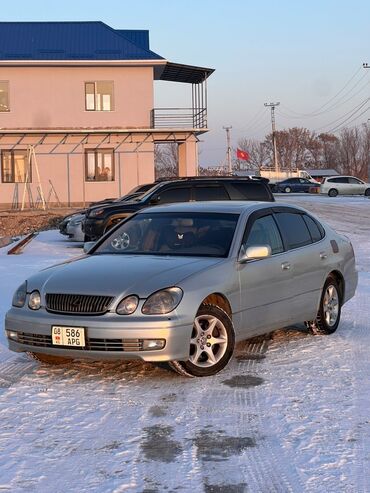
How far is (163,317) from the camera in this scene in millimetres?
6098

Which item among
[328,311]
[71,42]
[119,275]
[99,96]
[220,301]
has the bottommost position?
[328,311]

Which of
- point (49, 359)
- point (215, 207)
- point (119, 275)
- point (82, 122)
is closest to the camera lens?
point (119, 275)

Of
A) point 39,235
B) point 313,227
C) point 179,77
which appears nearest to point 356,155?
point 179,77

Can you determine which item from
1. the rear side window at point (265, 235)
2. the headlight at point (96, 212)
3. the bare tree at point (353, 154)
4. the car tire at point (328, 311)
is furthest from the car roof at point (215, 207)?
the bare tree at point (353, 154)

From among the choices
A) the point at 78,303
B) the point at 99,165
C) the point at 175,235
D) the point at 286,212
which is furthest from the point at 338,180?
the point at 78,303

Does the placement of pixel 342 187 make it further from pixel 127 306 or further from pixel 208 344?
pixel 127 306

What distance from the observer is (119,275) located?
253 inches

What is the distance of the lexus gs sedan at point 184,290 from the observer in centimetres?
612

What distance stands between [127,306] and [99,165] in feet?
105

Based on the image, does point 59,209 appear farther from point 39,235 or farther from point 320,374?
point 320,374

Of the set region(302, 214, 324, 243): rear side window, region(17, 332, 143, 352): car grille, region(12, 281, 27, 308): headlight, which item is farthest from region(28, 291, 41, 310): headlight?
region(302, 214, 324, 243): rear side window

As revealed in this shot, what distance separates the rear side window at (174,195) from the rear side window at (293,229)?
9021mm

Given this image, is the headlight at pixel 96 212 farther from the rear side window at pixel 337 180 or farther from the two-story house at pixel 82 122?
the rear side window at pixel 337 180

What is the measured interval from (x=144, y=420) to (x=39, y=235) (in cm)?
1790
